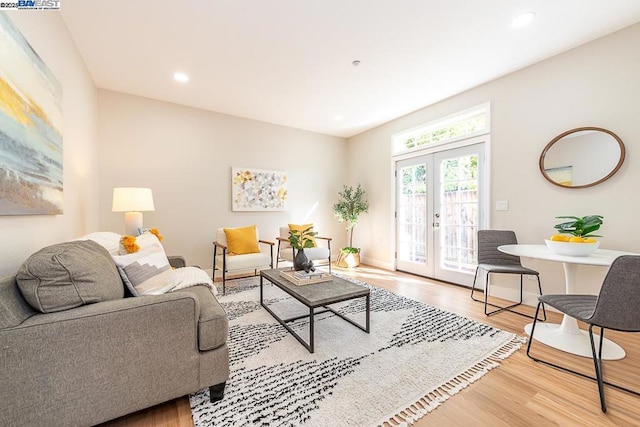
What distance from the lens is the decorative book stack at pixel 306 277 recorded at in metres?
2.21

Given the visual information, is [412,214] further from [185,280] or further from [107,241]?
[107,241]

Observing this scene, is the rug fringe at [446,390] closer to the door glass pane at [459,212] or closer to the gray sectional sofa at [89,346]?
the gray sectional sofa at [89,346]

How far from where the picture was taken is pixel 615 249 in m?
2.31

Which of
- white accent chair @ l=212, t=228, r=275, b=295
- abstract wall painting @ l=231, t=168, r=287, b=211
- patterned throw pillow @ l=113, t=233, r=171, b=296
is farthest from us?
abstract wall painting @ l=231, t=168, r=287, b=211

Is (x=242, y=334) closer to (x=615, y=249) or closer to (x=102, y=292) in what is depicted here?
(x=102, y=292)

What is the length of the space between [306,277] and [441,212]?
2.50 metres

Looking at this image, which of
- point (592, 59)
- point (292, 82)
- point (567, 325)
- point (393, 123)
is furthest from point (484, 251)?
point (292, 82)

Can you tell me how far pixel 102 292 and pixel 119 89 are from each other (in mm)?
3269

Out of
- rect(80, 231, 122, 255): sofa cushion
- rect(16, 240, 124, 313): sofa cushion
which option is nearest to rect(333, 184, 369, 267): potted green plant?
rect(80, 231, 122, 255): sofa cushion

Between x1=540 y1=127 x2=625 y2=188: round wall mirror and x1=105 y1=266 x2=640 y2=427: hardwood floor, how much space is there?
4.73 ft

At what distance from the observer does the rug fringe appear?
1289 millimetres

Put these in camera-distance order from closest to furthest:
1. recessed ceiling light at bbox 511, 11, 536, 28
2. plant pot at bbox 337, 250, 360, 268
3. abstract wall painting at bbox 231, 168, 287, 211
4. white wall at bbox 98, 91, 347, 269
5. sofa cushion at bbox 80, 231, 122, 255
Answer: sofa cushion at bbox 80, 231, 122, 255, recessed ceiling light at bbox 511, 11, 536, 28, white wall at bbox 98, 91, 347, 269, abstract wall painting at bbox 231, 168, 287, 211, plant pot at bbox 337, 250, 360, 268

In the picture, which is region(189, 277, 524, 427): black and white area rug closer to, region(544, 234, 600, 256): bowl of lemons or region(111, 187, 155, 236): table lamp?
region(544, 234, 600, 256): bowl of lemons

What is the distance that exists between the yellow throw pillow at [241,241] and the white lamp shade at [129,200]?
1096 millimetres
